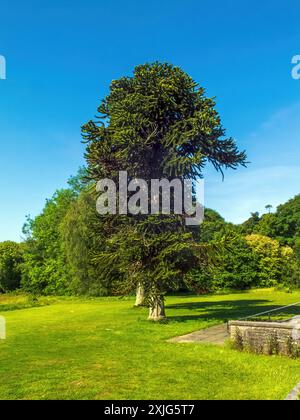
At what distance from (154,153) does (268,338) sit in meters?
9.73

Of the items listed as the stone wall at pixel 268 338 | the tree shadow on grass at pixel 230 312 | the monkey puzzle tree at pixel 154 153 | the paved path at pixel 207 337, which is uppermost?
the monkey puzzle tree at pixel 154 153

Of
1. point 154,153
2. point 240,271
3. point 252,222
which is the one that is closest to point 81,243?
point 240,271

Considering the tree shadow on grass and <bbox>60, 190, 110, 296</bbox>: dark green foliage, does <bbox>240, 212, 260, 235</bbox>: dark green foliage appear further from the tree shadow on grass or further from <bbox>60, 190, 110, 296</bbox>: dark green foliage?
the tree shadow on grass

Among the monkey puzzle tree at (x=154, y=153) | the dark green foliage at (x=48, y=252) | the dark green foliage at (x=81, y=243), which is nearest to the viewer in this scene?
the monkey puzzle tree at (x=154, y=153)

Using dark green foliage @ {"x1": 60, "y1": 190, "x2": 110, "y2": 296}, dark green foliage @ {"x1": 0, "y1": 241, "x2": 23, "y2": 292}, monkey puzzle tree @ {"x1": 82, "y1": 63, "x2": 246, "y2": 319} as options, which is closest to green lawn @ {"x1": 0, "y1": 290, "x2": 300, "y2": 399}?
monkey puzzle tree @ {"x1": 82, "y1": 63, "x2": 246, "y2": 319}

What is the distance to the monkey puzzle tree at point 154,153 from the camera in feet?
51.8

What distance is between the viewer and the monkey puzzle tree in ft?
51.8

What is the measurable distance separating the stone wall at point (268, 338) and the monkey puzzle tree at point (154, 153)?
14.4 feet

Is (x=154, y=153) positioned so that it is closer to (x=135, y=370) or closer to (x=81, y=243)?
(x=135, y=370)

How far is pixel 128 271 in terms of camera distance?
16297 mm

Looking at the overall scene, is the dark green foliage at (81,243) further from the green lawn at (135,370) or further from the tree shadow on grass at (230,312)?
the green lawn at (135,370)

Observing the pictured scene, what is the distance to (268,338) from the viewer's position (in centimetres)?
1039

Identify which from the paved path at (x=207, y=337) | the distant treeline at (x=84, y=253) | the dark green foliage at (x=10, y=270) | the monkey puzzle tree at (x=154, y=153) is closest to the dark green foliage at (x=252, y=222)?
the distant treeline at (x=84, y=253)

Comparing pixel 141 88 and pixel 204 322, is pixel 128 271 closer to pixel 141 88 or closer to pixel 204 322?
pixel 204 322
